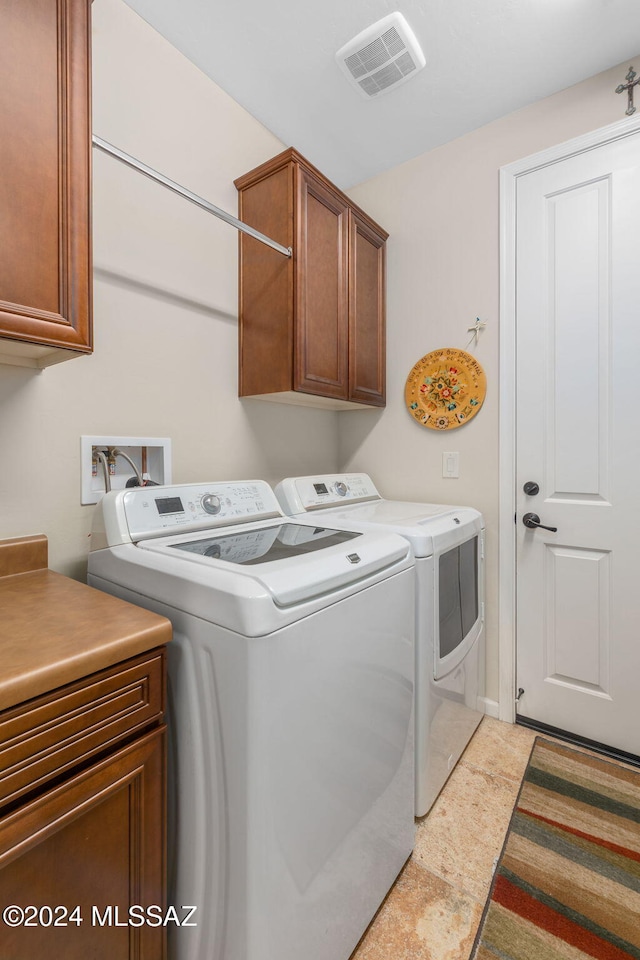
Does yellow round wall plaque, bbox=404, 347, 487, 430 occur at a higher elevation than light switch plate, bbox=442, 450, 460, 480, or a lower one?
higher

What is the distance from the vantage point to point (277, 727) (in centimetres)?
81

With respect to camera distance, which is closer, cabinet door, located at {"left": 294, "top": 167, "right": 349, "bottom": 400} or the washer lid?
the washer lid

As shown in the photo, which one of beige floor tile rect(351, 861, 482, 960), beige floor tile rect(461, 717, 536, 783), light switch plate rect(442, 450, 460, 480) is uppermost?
light switch plate rect(442, 450, 460, 480)

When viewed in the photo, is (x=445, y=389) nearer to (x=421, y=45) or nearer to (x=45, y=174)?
(x=421, y=45)

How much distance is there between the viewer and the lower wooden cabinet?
652 mm

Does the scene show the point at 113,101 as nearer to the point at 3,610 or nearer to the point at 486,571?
the point at 3,610

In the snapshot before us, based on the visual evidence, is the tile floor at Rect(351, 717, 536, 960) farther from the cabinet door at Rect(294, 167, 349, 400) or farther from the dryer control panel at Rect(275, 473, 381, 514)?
the cabinet door at Rect(294, 167, 349, 400)

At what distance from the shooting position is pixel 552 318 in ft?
6.12

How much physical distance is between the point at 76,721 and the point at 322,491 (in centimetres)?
138

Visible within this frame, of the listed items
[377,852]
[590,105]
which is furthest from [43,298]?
[590,105]

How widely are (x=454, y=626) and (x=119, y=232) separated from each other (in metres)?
1.81

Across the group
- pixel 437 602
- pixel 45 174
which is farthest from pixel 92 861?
pixel 45 174

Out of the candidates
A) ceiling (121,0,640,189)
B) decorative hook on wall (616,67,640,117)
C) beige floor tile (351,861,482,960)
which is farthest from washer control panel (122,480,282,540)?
decorative hook on wall (616,67,640,117)

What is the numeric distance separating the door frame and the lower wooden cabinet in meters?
1.62
